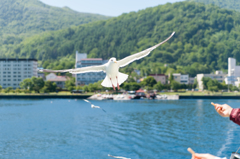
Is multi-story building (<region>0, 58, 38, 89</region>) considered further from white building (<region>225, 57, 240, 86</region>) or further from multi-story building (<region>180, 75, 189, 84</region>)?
white building (<region>225, 57, 240, 86</region>)

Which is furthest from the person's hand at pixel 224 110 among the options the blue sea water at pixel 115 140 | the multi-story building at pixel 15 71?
the multi-story building at pixel 15 71

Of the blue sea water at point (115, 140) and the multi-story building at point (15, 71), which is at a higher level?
the multi-story building at point (15, 71)

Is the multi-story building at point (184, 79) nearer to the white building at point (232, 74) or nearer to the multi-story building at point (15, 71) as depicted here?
the white building at point (232, 74)

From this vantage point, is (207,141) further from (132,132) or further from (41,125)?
(41,125)

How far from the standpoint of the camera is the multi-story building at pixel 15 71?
162 m

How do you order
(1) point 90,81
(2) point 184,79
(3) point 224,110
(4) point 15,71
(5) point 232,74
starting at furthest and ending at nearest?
(2) point 184,79, (5) point 232,74, (4) point 15,71, (1) point 90,81, (3) point 224,110

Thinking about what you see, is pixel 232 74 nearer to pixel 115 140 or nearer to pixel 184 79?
pixel 184 79

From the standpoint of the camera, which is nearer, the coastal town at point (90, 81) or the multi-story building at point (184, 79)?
the coastal town at point (90, 81)

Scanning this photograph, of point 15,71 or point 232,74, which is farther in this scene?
point 232,74

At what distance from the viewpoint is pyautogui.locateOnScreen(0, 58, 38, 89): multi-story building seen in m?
162

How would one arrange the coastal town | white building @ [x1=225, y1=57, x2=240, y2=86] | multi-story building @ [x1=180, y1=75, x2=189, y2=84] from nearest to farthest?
the coastal town, white building @ [x1=225, y1=57, x2=240, y2=86], multi-story building @ [x1=180, y1=75, x2=189, y2=84]

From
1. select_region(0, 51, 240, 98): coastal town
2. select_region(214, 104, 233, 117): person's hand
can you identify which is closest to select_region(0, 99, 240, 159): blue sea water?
select_region(214, 104, 233, 117): person's hand

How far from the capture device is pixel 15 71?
6481 inches

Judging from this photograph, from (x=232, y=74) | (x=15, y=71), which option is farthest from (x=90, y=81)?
(x=232, y=74)
